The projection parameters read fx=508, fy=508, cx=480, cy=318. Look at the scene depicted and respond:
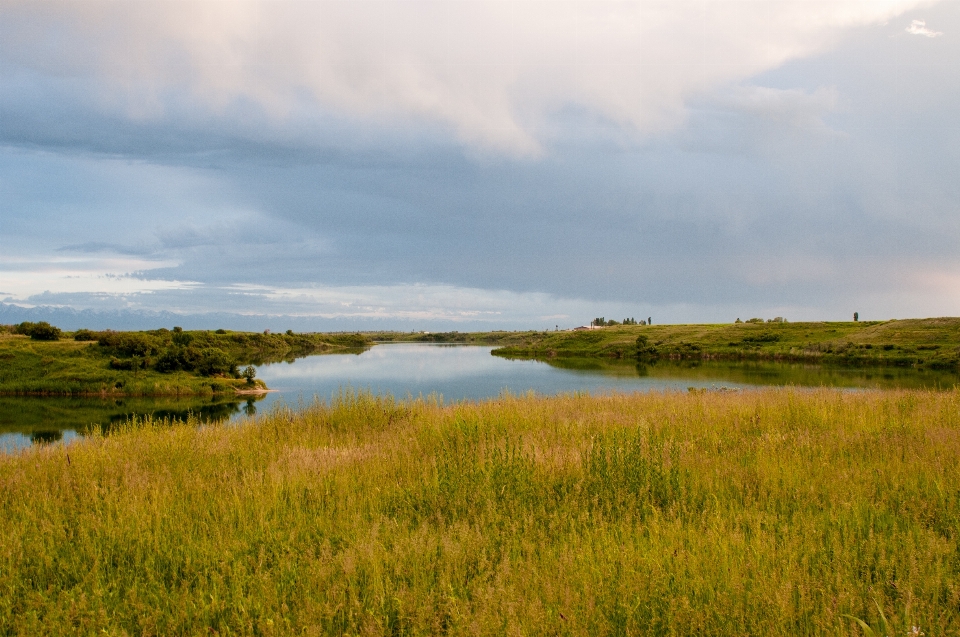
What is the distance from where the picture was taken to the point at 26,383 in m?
42.7

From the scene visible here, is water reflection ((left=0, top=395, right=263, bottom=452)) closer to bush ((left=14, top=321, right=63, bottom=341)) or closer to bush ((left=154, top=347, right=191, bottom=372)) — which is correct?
bush ((left=154, top=347, right=191, bottom=372))

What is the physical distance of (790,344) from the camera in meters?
74.9

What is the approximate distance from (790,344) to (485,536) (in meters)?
83.7

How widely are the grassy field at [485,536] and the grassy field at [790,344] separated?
216 ft

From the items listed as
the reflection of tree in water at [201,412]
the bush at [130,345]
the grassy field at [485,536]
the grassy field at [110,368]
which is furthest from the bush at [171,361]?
the grassy field at [485,536]

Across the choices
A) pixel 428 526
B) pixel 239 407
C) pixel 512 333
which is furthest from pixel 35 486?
pixel 512 333

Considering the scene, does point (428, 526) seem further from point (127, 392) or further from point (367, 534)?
point (127, 392)

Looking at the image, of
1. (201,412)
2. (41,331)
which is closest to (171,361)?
(201,412)

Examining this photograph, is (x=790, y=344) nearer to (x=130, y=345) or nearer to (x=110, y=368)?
(x=130, y=345)

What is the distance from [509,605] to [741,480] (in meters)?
4.16

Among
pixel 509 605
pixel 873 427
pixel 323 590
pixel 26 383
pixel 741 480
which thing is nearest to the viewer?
pixel 509 605

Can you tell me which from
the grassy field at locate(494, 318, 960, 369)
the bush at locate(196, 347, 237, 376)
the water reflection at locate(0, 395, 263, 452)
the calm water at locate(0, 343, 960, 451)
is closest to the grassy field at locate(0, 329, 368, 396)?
the bush at locate(196, 347, 237, 376)

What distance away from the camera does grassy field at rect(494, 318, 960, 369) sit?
200 ft

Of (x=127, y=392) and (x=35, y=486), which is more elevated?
(x=35, y=486)
